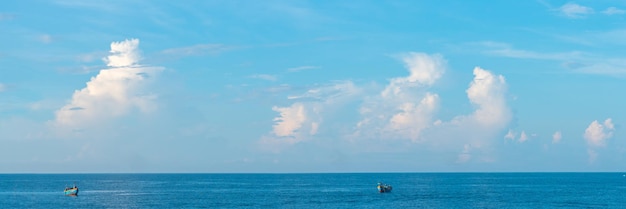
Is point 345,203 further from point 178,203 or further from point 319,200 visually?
point 178,203

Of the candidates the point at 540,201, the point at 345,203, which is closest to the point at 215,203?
the point at 345,203

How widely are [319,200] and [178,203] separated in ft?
106

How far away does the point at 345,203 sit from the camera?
151250 mm

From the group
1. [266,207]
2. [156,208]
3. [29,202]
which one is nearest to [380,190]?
[266,207]

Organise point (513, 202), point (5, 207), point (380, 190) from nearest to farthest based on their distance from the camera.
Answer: point (5, 207) → point (513, 202) → point (380, 190)

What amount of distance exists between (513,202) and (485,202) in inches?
255

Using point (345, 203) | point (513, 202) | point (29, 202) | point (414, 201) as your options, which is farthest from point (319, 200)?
point (29, 202)

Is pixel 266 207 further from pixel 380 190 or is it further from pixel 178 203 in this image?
pixel 380 190

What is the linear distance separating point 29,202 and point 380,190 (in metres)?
92.7

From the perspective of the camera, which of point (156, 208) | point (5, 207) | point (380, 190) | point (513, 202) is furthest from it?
point (380, 190)

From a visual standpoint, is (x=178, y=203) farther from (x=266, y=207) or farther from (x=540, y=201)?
(x=540, y=201)

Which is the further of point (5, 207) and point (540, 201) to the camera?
point (540, 201)

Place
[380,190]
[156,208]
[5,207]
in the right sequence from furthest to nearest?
[380,190]
[5,207]
[156,208]

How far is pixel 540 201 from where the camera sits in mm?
161250
